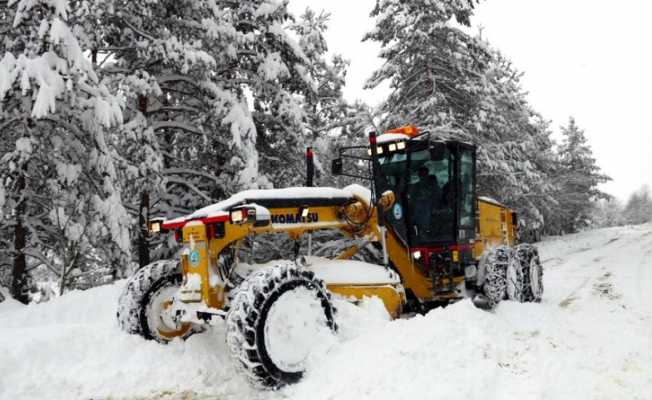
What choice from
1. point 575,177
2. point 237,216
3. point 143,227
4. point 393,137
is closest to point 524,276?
point 393,137

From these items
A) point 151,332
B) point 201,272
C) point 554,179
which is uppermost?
point 554,179

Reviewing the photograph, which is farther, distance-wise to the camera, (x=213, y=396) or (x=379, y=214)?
(x=379, y=214)

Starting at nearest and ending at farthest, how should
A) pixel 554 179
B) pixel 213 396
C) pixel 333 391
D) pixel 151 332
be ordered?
1. pixel 333 391
2. pixel 213 396
3. pixel 151 332
4. pixel 554 179

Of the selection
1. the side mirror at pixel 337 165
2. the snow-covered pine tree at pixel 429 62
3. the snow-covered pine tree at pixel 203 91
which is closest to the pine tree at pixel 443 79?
the snow-covered pine tree at pixel 429 62

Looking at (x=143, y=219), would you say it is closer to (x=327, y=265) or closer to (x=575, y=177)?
(x=327, y=265)

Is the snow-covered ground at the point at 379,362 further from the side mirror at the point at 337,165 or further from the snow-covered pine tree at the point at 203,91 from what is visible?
the snow-covered pine tree at the point at 203,91

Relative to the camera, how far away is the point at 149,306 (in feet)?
18.0

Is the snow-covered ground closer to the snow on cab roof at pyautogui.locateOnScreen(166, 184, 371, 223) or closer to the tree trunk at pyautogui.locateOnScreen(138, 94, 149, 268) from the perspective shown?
the snow on cab roof at pyautogui.locateOnScreen(166, 184, 371, 223)

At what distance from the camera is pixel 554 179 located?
1497 inches

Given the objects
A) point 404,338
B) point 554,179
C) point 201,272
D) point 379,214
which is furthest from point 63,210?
point 554,179

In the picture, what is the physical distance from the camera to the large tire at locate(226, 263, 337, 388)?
4.16 meters

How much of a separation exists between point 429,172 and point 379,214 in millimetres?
1673

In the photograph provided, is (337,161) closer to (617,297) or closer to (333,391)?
(333,391)

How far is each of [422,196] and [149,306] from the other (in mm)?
4009
